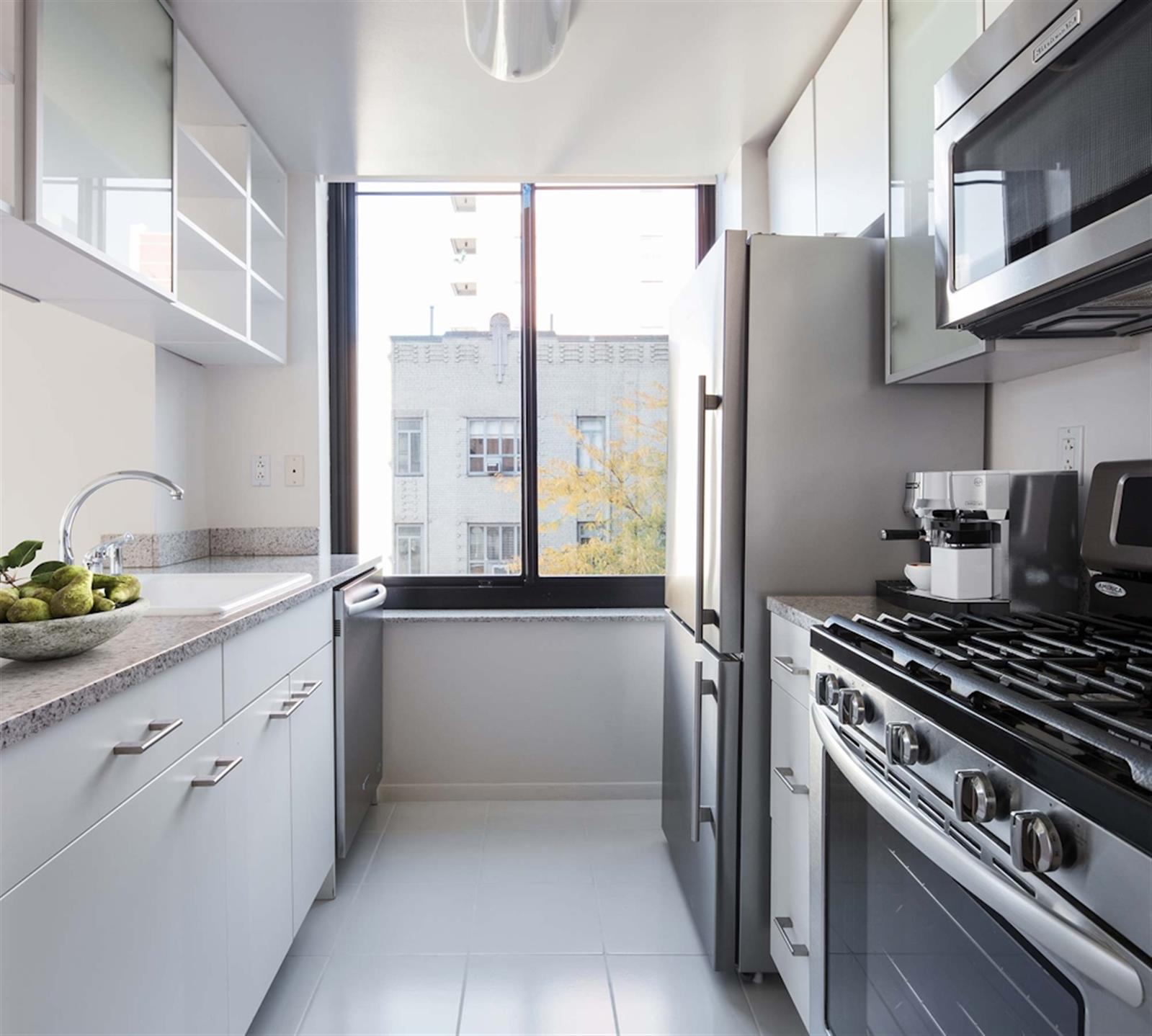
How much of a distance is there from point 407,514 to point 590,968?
174 cm

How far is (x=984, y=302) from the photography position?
1.21 meters

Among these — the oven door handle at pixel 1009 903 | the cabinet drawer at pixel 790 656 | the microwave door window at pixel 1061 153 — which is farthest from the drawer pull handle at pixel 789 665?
the microwave door window at pixel 1061 153

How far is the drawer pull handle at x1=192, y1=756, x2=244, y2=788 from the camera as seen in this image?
1.22 metres

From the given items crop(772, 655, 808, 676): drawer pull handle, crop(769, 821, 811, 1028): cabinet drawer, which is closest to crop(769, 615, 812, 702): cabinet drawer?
crop(772, 655, 808, 676): drawer pull handle

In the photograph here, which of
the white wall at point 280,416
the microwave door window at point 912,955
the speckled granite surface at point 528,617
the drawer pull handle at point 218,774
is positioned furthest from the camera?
the speckled granite surface at point 528,617

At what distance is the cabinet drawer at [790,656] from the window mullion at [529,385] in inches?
57.0

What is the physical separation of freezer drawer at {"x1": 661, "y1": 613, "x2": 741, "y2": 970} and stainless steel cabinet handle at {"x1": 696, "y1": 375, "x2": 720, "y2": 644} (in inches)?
2.8

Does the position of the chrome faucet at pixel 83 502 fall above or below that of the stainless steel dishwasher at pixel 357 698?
above

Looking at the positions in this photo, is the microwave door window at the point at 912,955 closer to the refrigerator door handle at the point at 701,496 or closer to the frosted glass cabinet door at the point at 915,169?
the refrigerator door handle at the point at 701,496

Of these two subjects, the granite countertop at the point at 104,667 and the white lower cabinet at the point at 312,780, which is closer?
the granite countertop at the point at 104,667

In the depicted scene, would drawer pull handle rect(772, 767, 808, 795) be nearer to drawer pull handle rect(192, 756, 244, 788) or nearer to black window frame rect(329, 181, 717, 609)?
drawer pull handle rect(192, 756, 244, 788)

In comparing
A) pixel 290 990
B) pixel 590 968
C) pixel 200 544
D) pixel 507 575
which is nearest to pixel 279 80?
pixel 200 544

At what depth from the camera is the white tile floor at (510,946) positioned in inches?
65.6

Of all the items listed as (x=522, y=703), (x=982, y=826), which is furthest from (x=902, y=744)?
(x=522, y=703)
